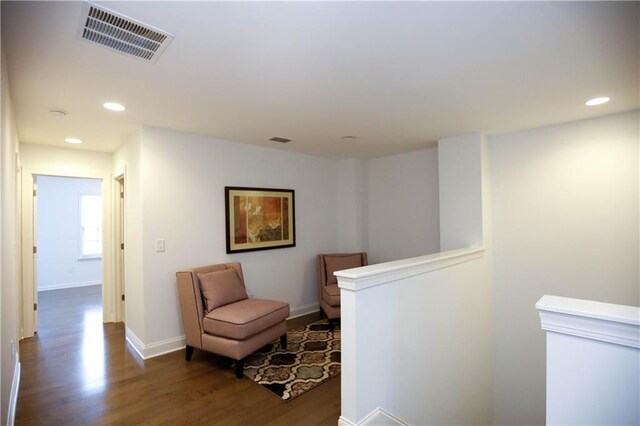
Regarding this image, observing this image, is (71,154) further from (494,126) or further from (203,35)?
(494,126)

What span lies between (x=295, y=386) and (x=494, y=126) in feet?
10.9

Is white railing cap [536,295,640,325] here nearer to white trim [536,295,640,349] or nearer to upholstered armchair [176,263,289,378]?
white trim [536,295,640,349]

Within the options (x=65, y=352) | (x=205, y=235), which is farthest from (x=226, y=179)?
(x=65, y=352)

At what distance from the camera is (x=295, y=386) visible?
2.72 m

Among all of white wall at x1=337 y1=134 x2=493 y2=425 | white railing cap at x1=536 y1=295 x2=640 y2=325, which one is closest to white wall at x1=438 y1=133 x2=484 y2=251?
white wall at x1=337 y1=134 x2=493 y2=425

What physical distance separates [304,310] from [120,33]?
Answer: 4.02 meters

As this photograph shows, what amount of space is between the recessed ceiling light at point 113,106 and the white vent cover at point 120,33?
1.02m

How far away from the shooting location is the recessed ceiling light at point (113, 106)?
8.70 ft

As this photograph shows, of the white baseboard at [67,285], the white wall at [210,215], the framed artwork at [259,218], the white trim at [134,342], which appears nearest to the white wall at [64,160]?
the white wall at [210,215]

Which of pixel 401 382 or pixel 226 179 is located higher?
pixel 226 179

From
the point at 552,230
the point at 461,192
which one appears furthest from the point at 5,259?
the point at 552,230

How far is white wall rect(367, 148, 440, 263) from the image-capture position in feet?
15.0

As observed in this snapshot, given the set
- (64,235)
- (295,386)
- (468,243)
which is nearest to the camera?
(295,386)

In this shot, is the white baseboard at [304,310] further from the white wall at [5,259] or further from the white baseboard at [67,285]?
the white baseboard at [67,285]
